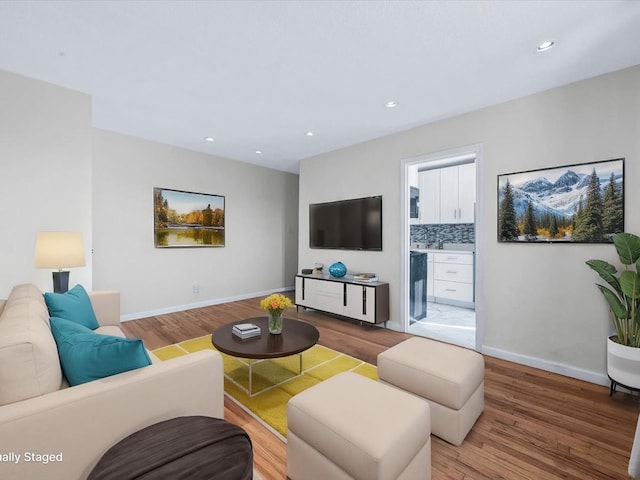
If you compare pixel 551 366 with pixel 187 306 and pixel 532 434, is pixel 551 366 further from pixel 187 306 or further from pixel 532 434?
pixel 187 306

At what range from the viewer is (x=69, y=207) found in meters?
2.89

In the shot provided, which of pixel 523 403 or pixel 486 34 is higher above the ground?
pixel 486 34

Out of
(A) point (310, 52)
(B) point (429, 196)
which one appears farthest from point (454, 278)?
(A) point (310, 52)

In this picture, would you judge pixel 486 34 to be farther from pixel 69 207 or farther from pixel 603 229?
pixel 69 207

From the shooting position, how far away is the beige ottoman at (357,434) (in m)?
1.17

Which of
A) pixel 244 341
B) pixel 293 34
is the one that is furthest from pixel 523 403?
pixel 293 34

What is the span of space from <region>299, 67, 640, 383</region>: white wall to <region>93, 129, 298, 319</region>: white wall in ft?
11.2

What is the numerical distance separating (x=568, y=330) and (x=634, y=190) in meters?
1.29

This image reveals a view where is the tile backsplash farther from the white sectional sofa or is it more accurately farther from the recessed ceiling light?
the white sectional sofa

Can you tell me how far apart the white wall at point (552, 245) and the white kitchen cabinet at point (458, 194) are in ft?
6.15

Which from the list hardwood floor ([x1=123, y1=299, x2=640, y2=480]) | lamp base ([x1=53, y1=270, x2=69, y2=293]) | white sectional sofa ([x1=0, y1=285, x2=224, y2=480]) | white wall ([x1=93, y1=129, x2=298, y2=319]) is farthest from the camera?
white wall ([x1=93, y1=129, x2=298, y2=319])

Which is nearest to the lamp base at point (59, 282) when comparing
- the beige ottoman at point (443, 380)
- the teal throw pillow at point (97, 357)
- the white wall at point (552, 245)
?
the teal throw pillow at point (97, 357)

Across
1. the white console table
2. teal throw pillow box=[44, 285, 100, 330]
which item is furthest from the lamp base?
the white console table

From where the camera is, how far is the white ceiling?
1856 millimetres
